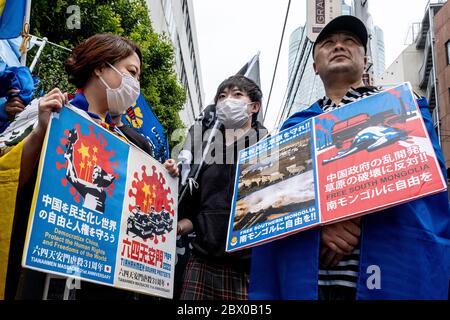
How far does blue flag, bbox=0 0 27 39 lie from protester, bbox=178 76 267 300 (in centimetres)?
164

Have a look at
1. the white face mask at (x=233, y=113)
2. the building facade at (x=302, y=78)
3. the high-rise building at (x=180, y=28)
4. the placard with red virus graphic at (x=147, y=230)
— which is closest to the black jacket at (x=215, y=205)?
the white face mask at (x=233, y=113)

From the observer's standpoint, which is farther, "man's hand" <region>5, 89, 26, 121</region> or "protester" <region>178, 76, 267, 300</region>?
"man's hand" <region>5, 89, 26, 121</region>

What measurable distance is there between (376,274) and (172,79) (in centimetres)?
999

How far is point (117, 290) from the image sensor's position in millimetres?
1994

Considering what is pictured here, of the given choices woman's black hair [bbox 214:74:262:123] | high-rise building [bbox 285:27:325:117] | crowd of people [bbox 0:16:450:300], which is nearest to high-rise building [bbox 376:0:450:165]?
high-rise building [bbox 285:27:325:117]

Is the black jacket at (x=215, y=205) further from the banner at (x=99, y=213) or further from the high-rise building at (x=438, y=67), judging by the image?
the high-rise building at (x=438, y=67)

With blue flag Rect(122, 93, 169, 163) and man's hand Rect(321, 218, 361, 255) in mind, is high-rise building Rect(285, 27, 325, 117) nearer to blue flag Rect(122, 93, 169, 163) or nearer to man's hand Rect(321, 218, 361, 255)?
blue flag Rect(122, 93, 169, 163)

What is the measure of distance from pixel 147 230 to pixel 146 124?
172 centimetres

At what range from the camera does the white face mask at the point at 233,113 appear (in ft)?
Answer: 10.0

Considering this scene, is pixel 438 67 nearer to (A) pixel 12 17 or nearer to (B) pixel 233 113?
(B) pixel 233 113

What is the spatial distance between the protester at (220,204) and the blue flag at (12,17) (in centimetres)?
164

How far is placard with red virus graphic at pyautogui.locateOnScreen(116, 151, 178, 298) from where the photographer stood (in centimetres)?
191
